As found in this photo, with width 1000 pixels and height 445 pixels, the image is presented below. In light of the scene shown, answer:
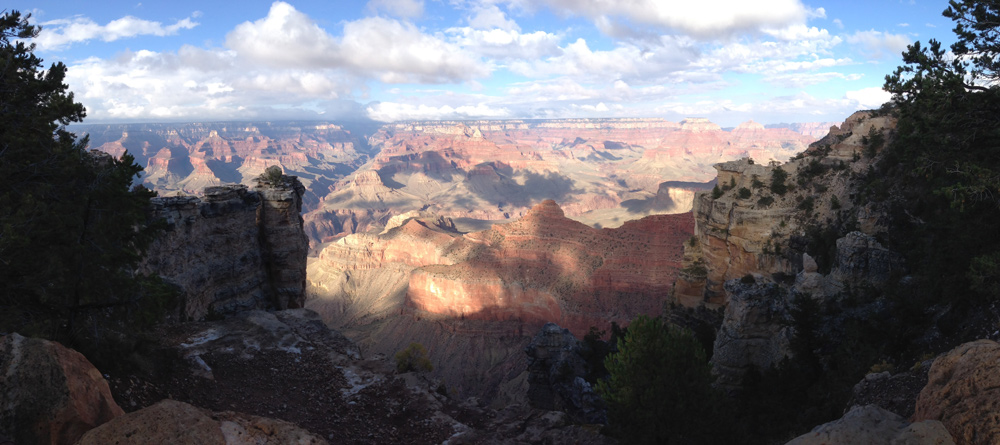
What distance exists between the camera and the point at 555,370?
35844mm

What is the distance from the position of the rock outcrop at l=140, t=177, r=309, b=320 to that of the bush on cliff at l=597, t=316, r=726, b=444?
2067 cm

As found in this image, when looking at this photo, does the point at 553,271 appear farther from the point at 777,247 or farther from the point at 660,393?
the point at 660,393

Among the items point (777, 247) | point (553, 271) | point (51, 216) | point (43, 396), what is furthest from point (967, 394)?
point (553, 271)

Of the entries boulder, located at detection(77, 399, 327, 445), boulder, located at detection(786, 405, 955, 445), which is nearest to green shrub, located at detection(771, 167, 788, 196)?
boulder, located at detection(786, 405, 955, 445)

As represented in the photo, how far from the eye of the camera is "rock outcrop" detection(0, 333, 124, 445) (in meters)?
8.24

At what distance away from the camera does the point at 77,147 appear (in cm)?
1448

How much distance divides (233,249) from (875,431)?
3059 centimetres

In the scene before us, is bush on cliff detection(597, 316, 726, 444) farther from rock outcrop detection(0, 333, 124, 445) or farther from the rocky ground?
rock outcrop detection(0, 333, 124, 445)

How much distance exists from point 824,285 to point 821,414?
9.48 m

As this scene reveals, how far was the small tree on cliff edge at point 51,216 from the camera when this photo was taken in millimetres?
11820

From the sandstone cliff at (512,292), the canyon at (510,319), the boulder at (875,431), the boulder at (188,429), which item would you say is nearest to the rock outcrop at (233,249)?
the canyon at (510,319)

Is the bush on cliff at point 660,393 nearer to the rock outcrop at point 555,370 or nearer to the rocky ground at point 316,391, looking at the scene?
the rocky ground at point 316,391

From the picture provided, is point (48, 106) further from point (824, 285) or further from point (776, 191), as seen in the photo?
point (776, 191)

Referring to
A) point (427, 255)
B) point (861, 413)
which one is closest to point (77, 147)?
point (861, 413)
